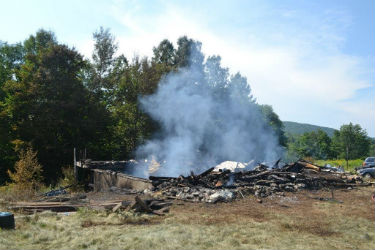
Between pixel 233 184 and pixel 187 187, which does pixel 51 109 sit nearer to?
pixel 187 187

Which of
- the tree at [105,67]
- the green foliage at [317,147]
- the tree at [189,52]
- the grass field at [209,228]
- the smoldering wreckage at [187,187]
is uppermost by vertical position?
the tree at [189,52]

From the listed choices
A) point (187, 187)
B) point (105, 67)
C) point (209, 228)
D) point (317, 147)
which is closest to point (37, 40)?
point (105, 67)

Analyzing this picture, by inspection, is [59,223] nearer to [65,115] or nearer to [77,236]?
[77,236]

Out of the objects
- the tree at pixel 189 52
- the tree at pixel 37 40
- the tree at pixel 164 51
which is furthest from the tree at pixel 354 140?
the tree at pixel 37 40

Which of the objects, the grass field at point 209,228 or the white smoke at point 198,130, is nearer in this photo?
the grass field at point 209,228

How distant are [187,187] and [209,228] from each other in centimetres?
570

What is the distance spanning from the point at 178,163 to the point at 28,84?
47.4ft

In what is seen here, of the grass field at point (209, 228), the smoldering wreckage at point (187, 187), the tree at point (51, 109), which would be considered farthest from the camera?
the tree at point (51, 109)

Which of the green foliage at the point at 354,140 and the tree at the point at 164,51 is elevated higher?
the tree at the point at 164,51

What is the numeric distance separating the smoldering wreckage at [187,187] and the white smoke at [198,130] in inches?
259

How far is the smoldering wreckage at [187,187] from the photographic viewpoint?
10.4 metres

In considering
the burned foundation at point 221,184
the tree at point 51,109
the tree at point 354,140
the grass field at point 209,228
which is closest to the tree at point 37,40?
the tree at point 51,109

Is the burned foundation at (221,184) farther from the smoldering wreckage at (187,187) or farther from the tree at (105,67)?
the tree at (105,67)

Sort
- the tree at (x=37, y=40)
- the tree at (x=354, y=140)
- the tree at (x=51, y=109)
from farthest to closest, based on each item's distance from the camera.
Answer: the tree at (x=354, y=140) → the tree at (x=37, y=40) → the tree at (x=51, y=109)
